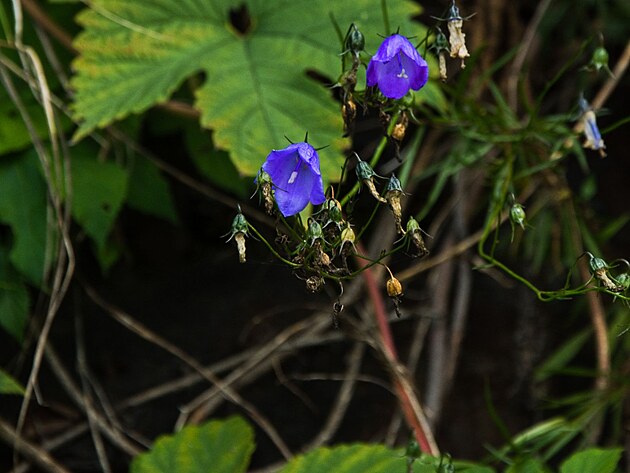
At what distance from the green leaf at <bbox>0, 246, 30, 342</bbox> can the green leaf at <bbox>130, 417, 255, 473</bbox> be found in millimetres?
430

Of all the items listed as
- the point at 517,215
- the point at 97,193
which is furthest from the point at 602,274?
the point at 97,193

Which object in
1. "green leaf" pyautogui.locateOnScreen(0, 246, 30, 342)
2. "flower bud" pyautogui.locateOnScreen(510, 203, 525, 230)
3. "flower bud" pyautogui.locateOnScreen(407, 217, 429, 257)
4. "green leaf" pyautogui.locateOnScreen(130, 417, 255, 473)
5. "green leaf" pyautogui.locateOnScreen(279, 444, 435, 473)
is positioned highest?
"flower bud" pyautogui.locateOnScreen(510, 203, 525, 230)

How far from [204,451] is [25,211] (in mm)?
673

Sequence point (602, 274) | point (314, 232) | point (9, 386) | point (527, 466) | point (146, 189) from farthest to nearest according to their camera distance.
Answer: point (146, 189)
point (9, 386)
point (527, 466)
point (602, 274)
point (314, 232)

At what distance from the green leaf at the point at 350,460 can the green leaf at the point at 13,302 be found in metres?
0.72

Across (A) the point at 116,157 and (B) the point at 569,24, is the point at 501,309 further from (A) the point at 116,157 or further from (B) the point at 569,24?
(A) the point at 116,157

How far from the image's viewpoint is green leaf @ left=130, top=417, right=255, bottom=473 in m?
1.74

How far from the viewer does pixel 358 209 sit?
2.49 m

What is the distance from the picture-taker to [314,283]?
1.07 metres

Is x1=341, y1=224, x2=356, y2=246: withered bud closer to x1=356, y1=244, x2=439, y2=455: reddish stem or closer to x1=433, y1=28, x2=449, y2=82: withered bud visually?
x1=433, y1=28, x2=449, y2=82: withered bud

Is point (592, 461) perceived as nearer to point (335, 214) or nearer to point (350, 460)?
point (350, 460)

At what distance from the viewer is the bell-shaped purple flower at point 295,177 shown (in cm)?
107

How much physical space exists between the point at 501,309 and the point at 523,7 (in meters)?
0.91

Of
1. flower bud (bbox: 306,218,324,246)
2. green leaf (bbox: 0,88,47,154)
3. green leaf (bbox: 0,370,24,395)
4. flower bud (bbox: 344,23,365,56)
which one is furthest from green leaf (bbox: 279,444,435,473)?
green leaf (bbox: 0,88,47,154)
